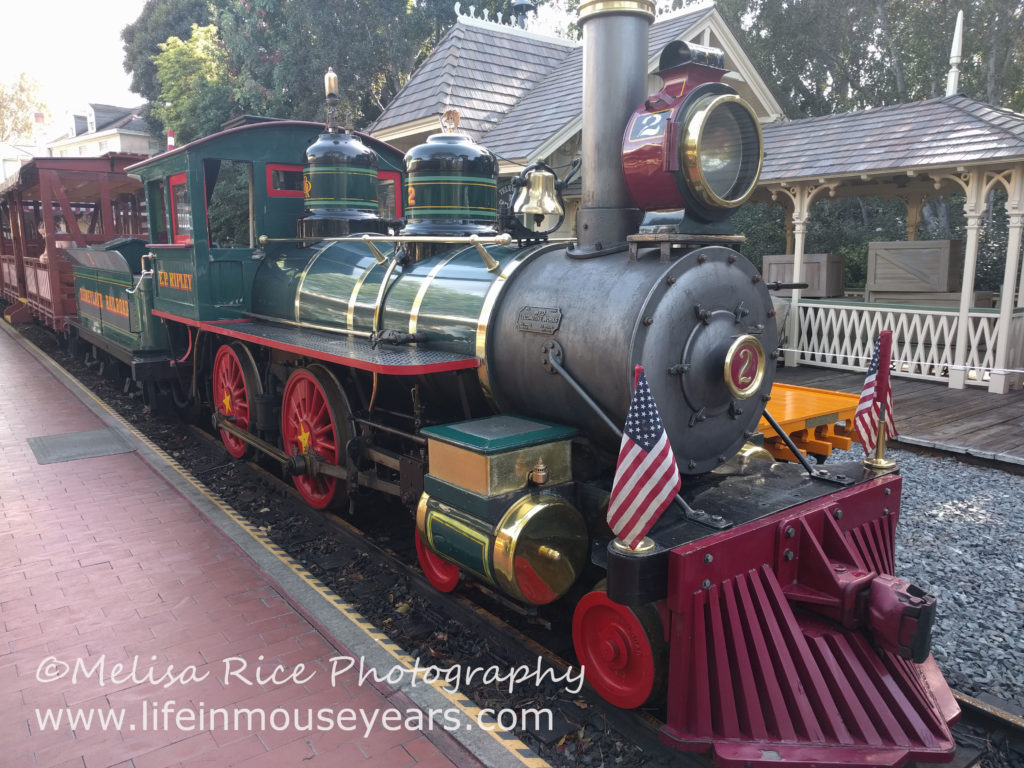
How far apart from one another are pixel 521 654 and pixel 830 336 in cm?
1059

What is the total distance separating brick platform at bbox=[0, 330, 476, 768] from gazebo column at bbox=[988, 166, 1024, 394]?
9.00 metres

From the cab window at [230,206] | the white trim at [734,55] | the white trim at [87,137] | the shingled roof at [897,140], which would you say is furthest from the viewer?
the white trim at [87,137]

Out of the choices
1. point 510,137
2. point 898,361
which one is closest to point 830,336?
point 898,361

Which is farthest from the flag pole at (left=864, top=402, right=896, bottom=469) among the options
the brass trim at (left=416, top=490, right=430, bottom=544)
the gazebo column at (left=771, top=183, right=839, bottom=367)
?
the gazebo column at (left=771, top=183, right=839, bottom=367)

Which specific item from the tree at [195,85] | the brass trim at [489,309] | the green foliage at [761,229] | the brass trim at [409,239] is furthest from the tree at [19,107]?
the brass trim at [489,309]

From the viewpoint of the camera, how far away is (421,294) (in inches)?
171

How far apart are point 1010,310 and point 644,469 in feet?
28.6

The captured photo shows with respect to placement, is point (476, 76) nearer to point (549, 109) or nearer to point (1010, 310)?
point (549, 109)

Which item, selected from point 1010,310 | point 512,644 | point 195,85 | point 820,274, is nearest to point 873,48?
point 820,274

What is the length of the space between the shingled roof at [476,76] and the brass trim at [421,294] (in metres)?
7.50

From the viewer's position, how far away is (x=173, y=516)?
16.7 ft

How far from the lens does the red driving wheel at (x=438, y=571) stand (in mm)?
3861

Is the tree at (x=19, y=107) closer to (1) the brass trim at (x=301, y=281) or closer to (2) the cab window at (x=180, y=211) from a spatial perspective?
(2) the cab window at (x=180, y=211)

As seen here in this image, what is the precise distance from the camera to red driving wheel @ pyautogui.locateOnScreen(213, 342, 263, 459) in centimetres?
575
